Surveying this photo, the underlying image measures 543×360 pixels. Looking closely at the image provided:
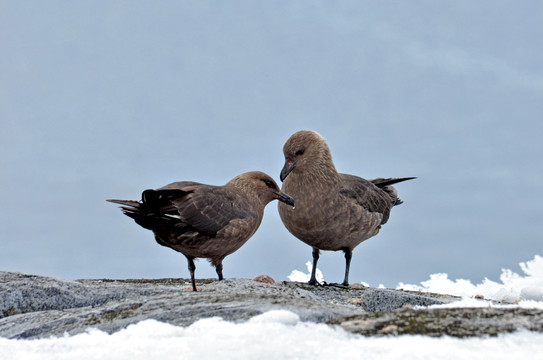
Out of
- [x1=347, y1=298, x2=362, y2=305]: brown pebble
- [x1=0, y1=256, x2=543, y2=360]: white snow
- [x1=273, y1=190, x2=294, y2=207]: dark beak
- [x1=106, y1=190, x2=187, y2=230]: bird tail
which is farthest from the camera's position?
[x1=273, y1=190, x2=294, y2=207]: dark beak

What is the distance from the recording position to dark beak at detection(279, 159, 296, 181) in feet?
26.2

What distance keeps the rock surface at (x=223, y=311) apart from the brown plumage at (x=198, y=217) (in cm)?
43

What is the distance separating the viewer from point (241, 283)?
21.1 ft

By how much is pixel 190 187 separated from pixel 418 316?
12.3 feet

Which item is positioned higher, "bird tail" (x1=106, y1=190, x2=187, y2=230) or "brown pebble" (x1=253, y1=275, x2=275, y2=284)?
"bird tail" (x1=106, y1=190, x2=187, y2=230)

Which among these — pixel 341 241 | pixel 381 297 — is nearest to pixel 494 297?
pixel 341 241

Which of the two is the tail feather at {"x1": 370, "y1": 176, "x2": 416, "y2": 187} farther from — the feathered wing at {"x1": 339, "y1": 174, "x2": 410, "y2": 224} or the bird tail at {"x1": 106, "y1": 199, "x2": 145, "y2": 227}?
the bird tail at {"x1": 106, "y1": 199, "x2": 145, "y2": 227}

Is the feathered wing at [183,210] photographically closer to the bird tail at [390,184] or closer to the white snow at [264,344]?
the white snow at [264,344]

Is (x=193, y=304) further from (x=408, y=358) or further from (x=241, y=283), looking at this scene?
(x=241, y=283)

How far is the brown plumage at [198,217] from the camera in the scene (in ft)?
20.1

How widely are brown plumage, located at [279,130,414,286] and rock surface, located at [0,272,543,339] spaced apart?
3.98ft

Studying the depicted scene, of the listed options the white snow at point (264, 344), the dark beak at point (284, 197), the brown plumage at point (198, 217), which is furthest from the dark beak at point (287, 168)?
the white snow at point (264, 344)

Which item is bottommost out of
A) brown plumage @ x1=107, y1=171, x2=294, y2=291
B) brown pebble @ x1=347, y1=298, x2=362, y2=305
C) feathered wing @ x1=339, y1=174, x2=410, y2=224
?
brown pebble @ x1=347, y1=298, x2=362, y2=305

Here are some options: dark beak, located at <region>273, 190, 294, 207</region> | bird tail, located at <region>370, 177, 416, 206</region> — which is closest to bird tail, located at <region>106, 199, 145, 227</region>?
dark beak, located at <region>273, 190, 294, 207</region>
